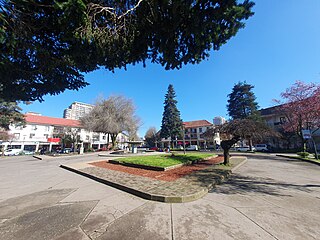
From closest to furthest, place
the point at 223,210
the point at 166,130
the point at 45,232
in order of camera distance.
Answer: the point at 45,232, the point at 223,210, the point at 166,130

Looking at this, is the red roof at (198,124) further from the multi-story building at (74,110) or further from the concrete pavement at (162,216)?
the multi-story building at (74,110)

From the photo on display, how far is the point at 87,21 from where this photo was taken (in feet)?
13.8

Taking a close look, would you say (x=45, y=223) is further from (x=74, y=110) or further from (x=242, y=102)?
(x=74, y=110)

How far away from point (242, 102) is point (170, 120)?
65.7 feet

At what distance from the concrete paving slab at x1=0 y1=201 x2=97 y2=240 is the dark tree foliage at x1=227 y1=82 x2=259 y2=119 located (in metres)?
35.7

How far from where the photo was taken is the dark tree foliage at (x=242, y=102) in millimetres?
32062

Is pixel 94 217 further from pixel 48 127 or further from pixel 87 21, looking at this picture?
pixel 48 127

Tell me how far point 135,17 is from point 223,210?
694 centimetres

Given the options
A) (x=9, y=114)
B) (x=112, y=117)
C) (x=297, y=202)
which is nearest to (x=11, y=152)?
(x=9, y=114)

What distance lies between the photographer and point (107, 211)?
365cm

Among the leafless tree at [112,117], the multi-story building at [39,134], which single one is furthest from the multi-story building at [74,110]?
the leafless tree at [112,117]

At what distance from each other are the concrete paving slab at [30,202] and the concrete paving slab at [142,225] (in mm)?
2804

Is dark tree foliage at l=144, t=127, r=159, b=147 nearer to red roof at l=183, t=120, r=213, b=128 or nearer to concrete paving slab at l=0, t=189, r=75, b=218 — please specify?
red roof at l=183, t=120, r=213, b=128

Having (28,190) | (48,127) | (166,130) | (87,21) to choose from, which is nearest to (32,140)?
(48,127)
